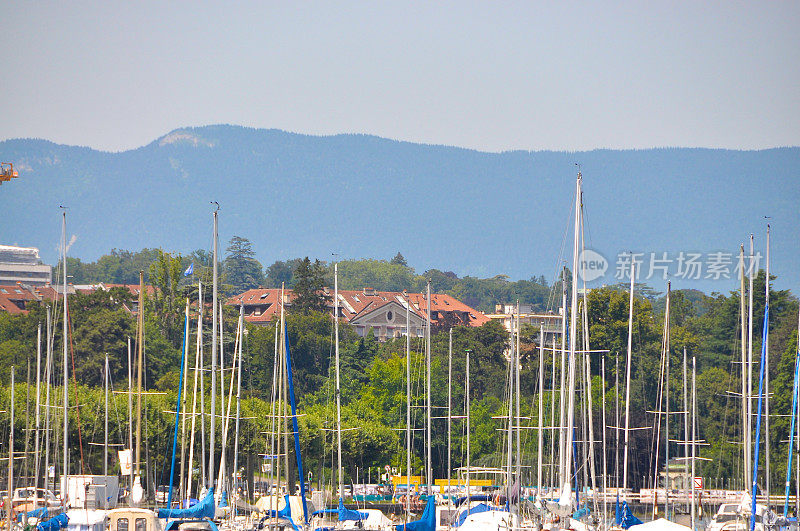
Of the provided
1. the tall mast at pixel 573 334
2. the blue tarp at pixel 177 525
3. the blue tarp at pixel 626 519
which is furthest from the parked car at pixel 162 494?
the tall mast at pixel 573 334

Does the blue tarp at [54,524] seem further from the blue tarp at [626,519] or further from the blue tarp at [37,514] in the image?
the blue tarp at [626,519]

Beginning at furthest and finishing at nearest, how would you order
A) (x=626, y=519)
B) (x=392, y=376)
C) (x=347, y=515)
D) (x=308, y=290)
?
(x=308, y=290)
(x=392, y=376)
(x=626, y=519)
(x=347, y=515)

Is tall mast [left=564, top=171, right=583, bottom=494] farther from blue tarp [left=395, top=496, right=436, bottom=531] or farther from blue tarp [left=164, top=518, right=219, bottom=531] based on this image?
blue tarp [left=164, top=518, right=219, bottom=531]

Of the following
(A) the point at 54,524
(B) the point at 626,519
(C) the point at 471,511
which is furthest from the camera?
(C) the point at 471,511

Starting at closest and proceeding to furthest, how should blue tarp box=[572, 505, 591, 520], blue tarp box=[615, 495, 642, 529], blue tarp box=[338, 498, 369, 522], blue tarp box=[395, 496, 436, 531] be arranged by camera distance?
blue tarp box=[395, 496, 436, 531], blue tarp box=[572, 505, 591, 520], blue tarp box=[338, 498, 369, 522], blue tarp box=[615, 495, 642, 529]

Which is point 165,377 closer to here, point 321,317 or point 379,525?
point 321,317

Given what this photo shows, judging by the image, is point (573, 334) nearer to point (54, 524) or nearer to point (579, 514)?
point (579, 514)

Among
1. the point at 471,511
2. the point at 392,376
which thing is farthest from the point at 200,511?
the point at 392,376

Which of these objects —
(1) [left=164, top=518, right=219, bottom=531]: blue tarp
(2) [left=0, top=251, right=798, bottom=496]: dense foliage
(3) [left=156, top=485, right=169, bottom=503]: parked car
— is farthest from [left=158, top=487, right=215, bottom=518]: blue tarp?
(3) [left=156, top=485, right=169, bottom=503]: parked car

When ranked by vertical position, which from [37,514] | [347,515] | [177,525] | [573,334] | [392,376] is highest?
[573,334]

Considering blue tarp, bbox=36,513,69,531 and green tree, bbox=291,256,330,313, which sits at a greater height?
green tree, bbox=291,256,330,313

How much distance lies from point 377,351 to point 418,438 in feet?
133

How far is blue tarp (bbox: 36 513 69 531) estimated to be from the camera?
39781mm

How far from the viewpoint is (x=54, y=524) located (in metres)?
40.1
